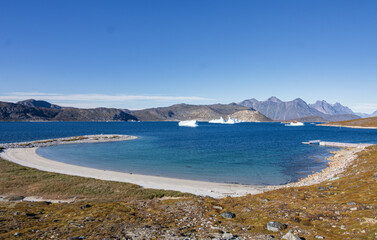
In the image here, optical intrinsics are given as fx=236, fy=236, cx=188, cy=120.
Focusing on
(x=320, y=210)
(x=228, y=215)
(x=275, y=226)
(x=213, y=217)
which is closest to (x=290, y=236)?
(x=275, y=226)

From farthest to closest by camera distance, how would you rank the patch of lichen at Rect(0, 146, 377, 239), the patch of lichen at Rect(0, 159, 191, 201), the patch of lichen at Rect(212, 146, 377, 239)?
the patch of lichen at Rect(0, 159, 191, 201) → the patch of lichen at Rect(0, 146, 377, 239) → the patch of lichen at Rect(212, 146, 377, 239)

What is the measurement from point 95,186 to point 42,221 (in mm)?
14278

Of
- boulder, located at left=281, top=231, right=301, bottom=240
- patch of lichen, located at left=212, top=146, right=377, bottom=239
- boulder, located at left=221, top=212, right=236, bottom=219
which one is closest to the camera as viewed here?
boulder, located at left=281, top=231, right=301, bottom=240

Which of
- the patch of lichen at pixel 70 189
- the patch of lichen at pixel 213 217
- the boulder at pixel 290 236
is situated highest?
the boulder at pixel 290 236

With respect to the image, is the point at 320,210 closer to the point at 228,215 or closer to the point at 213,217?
the point at 228,215

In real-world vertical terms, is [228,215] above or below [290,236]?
below

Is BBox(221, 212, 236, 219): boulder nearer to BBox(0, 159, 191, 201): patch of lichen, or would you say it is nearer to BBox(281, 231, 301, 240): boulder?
BBox(281, 231, 301, 240): boulder

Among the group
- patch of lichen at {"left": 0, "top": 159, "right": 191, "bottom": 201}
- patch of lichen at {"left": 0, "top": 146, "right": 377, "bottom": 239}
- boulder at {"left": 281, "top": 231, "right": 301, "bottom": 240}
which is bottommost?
patch of lichen at {"left": 0, "top": 159, "right": 191, "bottom": 201}

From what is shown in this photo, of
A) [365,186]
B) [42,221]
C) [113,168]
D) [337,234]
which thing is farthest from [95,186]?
[365,186]

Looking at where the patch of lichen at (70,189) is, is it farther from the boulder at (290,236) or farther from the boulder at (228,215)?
the boulder at (290,236)

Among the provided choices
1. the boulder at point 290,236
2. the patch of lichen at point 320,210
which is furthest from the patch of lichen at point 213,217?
the boulder at point 290,236

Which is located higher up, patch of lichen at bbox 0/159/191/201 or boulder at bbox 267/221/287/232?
boulder at bbox 267/221/287/232

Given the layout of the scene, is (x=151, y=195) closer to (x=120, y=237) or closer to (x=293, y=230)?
(x=120, y=237)

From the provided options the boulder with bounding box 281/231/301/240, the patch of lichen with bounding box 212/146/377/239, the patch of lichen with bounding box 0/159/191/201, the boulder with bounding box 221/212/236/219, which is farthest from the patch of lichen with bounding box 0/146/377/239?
the patch of lichen with bounding box 0/159/191/201
